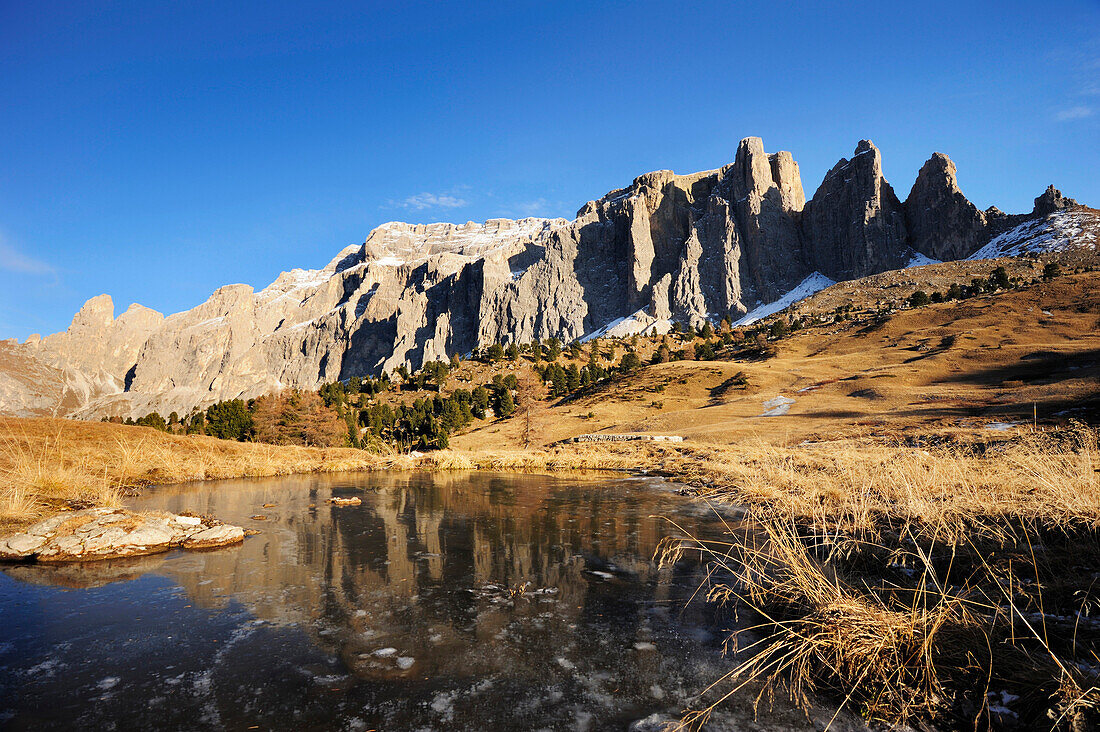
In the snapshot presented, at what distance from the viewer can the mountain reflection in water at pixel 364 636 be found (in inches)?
178

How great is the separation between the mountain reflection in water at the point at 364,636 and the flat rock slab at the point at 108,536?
1.97 ft

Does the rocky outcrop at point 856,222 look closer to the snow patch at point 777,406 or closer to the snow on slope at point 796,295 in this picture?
the snow on slope at point 796,295

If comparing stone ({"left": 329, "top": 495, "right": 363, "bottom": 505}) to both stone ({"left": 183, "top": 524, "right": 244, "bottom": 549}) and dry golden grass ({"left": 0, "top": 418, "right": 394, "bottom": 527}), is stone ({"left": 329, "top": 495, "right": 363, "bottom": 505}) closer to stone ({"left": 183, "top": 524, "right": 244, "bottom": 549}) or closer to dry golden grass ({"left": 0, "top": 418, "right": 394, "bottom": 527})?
dry golden grass ({"left": 0, "top": 418, "right": 394, "bottom": 527})

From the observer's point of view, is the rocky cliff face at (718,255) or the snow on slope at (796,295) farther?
the snow on slope at (796,295)

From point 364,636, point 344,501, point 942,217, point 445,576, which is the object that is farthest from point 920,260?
point 364,636

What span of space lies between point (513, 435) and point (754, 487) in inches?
1656

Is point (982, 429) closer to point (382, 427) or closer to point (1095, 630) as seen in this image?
point (1095, 630)

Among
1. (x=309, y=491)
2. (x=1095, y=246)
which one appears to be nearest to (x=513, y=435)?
(x=309, y=491)

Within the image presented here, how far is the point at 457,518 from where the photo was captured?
14680 millimetres

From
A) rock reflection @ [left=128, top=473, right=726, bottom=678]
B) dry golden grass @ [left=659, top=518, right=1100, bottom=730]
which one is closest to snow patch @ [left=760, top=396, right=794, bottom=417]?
rock reflection @ [left=128, top=473, right=726, bottom=678]

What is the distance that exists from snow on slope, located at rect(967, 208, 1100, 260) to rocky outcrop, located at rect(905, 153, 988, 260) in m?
6.07

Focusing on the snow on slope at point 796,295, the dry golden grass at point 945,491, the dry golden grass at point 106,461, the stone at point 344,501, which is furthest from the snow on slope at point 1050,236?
the dry golden grass at point 106,461

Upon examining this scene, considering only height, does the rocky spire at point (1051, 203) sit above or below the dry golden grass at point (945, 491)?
above

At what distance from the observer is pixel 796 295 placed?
520 ft
